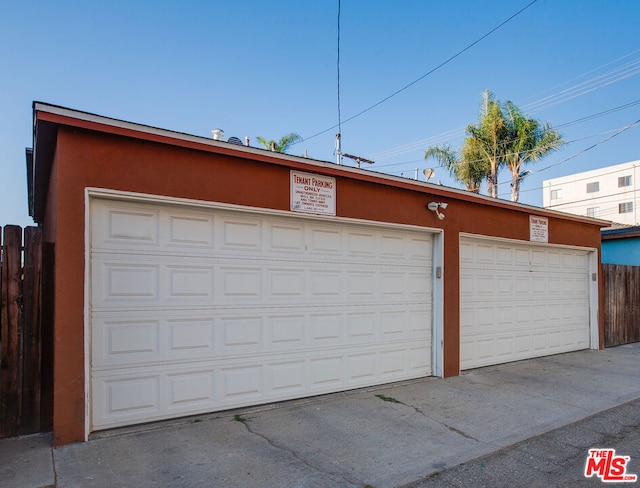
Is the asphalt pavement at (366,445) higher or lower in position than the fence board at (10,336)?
lower

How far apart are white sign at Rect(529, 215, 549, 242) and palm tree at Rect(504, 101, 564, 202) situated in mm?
11801

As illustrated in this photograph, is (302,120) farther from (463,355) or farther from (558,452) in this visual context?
(558,452)

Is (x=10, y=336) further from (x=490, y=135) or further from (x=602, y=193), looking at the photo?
(x=602, y=193)

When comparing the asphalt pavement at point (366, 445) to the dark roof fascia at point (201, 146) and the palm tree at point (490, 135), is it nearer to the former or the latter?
the dark roof fascia at point (201, 146)

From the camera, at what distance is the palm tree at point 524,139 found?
19312mm

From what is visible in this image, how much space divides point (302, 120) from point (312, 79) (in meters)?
5.18

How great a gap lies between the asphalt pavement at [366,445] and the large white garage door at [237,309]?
0.34 m

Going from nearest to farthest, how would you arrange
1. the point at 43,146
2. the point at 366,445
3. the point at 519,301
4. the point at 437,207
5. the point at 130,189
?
the point at 366,445 → the point at 130,189 → the point at 43,146 → the point at 437,207 → the point at 519,301

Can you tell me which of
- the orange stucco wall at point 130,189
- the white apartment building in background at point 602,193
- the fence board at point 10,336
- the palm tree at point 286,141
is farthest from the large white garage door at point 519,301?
the white apartment building in background at point 602,193

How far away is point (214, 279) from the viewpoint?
5.16 metres

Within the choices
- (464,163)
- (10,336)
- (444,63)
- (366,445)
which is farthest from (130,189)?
(464,163)

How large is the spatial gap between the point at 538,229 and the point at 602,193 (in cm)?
4700

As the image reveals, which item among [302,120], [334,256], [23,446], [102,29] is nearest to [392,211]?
[334,256]

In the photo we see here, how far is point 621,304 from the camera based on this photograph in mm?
11070
